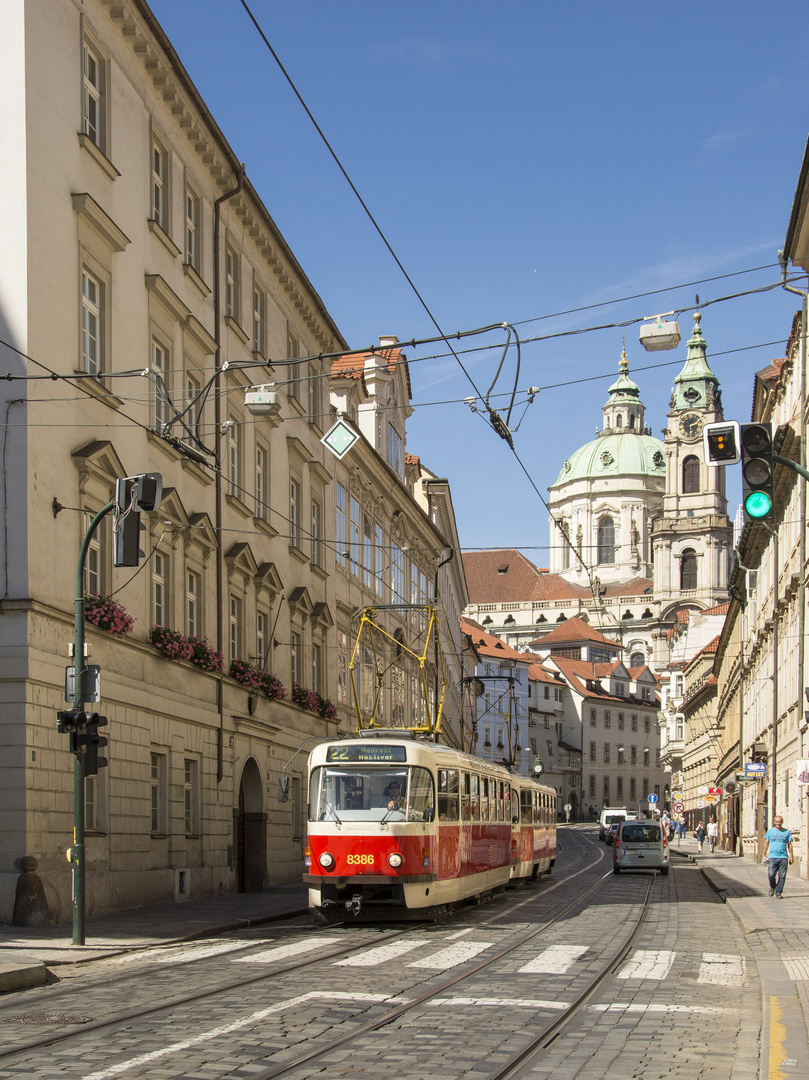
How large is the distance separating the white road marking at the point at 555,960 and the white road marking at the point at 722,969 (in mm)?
1420

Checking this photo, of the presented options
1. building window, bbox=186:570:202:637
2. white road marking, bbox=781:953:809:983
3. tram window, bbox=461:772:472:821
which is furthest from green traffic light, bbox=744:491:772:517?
building window, bbox=186:570:202:637

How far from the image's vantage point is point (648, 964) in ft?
50.3

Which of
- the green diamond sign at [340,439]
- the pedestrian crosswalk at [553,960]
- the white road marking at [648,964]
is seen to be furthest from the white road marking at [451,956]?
the green diamond sign at [340,439]

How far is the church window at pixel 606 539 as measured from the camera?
602 feet

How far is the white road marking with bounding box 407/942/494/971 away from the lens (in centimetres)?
1466

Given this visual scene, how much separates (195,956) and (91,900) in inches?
209

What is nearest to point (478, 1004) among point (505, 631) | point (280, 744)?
point (280, 744)

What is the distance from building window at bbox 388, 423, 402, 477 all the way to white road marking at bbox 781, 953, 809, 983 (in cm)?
3290

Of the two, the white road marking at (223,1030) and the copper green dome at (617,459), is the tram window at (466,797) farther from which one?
the copper green dome at (617,459)

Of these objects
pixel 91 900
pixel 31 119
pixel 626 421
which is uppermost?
pixel 626 421

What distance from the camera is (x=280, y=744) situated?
32469 mm

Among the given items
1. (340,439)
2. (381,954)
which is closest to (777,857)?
(340,439)

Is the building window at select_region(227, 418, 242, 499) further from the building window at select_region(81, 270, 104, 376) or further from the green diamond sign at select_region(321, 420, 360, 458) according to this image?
the building window at select_region(81, 270, 104, 376)

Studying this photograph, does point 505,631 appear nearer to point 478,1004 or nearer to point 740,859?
point 740,859
